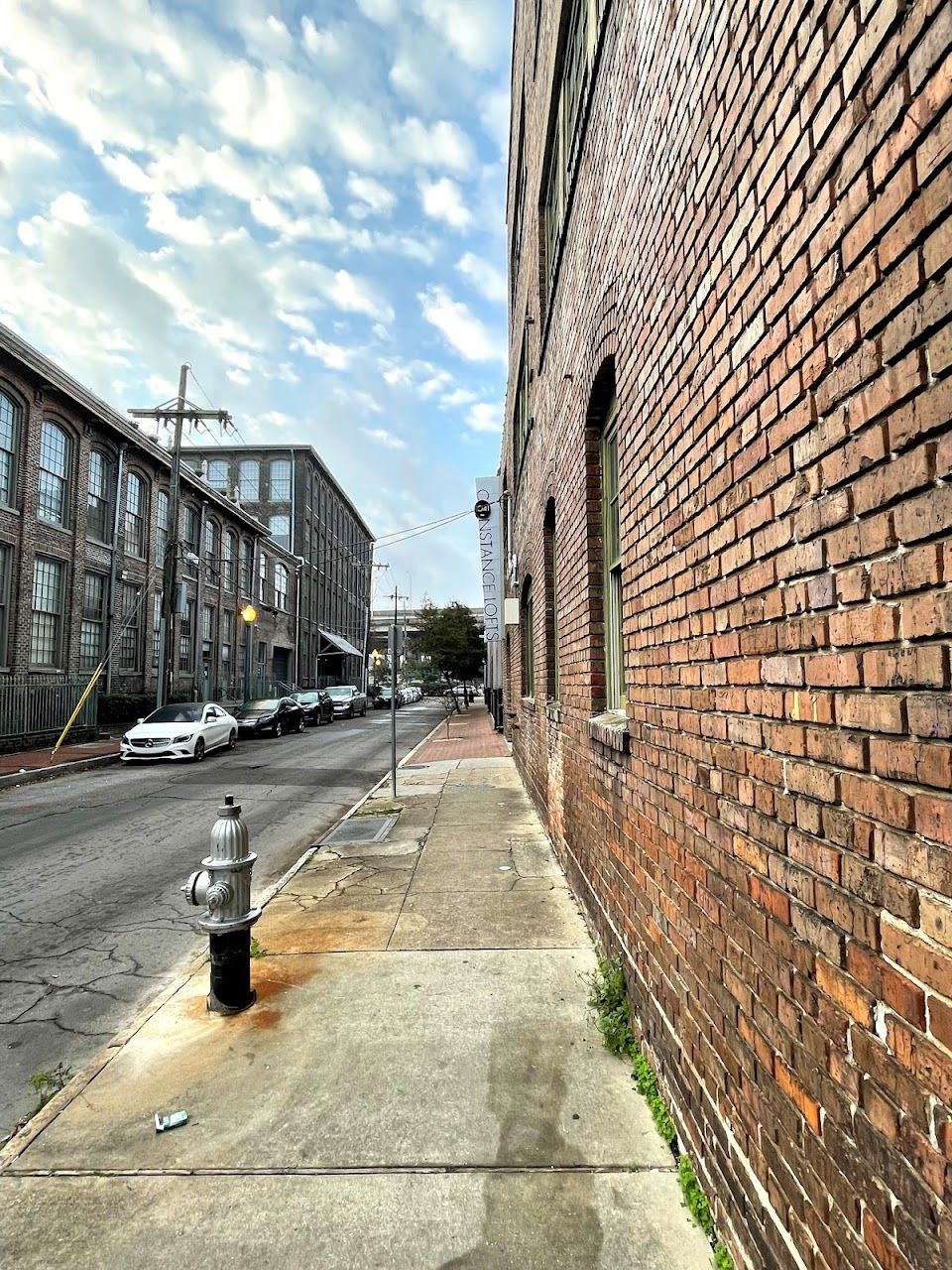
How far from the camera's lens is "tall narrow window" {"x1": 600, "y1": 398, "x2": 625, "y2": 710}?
174 inches

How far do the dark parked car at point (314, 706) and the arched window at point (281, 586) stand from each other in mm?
9841

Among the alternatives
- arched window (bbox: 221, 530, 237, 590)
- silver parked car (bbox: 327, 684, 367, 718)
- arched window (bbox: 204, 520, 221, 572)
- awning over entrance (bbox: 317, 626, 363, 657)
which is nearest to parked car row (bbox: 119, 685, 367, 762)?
arched window (bbox: 204, 520, 221, 572)

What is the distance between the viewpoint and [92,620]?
2220 cm

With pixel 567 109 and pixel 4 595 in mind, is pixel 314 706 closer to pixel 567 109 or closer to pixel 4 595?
pixel 4 595

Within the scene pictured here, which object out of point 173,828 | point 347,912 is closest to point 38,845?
point 173,828

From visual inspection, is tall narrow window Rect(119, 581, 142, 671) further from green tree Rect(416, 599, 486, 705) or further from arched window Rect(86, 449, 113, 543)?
green tree Rect(416, 599, 486, 705)

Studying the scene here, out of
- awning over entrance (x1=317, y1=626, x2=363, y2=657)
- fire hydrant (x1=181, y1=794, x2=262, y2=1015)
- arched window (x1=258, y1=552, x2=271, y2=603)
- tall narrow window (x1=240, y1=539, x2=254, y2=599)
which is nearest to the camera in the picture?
fire hydrant (x1=181, y1=794, x2=262, y2=1015)

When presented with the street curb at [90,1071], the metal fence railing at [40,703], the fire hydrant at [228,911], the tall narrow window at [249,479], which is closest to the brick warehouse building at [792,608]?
the fire hydrant at [228,911]

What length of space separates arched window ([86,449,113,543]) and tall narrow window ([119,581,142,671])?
76.1 inches

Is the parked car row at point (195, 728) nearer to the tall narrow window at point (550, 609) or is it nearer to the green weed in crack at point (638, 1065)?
the tall narrow window at point (550, 609)

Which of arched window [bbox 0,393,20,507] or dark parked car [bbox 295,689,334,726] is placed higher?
arched window [bbox 0,393,20,507]

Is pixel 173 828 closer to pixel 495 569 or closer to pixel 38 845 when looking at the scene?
pixel 38 845

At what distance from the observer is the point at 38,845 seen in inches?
316

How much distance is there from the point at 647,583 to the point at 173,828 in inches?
307
